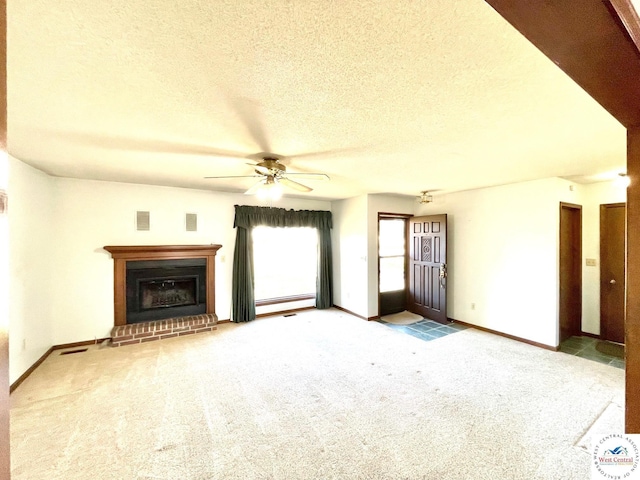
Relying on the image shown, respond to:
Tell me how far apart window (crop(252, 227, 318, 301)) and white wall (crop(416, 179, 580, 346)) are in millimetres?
2814

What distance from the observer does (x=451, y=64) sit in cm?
127

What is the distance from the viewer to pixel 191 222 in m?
4.51

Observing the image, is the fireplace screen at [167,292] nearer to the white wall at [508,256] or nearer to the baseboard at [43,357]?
the baseboard at [43,357]

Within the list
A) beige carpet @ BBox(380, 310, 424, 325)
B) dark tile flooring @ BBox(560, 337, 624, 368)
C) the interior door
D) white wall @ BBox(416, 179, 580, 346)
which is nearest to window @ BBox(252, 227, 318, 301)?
beige carpet @ BBox(380, 310, 424, 325)

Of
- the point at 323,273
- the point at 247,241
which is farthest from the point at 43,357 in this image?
the point at 323,273

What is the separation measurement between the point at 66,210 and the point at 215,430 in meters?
3.75

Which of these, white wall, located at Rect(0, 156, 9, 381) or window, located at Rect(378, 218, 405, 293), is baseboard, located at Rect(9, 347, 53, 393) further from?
window, located at Rect(378, 218, 405, 293)

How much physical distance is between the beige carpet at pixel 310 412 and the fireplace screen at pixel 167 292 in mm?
776

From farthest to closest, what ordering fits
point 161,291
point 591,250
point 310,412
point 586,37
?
point 161,291 < point 591,250 < point 310,412 < point 586,37

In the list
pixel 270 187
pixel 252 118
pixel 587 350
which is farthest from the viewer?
pixel 587 350

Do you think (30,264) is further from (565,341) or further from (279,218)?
(565,341)

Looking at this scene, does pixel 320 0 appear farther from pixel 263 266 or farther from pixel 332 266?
pixel 332 266

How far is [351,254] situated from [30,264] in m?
4.66

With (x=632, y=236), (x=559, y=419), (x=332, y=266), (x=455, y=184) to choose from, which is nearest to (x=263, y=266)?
(x=332, y=266)
